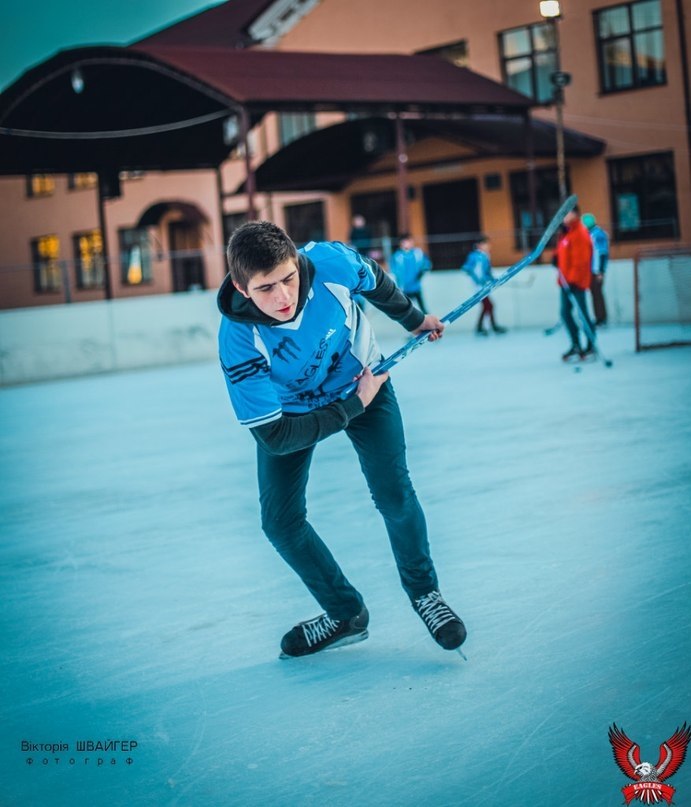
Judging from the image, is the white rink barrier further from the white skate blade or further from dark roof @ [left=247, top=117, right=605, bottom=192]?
the white skate blade

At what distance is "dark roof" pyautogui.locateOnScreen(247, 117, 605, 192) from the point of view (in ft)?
90.1

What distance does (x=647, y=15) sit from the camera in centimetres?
2736

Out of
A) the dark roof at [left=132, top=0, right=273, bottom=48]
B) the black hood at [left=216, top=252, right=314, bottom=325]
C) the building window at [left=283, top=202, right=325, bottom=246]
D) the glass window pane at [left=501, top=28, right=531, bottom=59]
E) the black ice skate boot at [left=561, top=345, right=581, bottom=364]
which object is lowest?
the black ice skate boot at [left=561, top=345, right=581, bottom=364]

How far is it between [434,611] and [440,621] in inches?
2.6

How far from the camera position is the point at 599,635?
432 cm

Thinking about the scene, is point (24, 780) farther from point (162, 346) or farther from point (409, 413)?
point (162, 346)

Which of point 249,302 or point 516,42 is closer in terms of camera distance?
point 249,302

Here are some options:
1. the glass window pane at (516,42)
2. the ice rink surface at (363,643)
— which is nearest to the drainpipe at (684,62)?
the glass window pane at (516,42)

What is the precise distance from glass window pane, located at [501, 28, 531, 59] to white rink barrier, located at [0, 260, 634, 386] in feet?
30.9

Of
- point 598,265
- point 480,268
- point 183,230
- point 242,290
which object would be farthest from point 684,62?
point 242,290

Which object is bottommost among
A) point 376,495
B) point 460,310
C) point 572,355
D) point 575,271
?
point 376,495

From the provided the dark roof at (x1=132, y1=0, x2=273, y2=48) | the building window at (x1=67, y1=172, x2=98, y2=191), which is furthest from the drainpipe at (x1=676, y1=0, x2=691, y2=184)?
the building window at (x1=67, y1=172, x2=98, y2=191)

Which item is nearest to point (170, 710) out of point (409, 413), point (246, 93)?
point (409, 413)

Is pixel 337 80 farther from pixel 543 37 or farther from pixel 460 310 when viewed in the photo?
pixel 460 310
